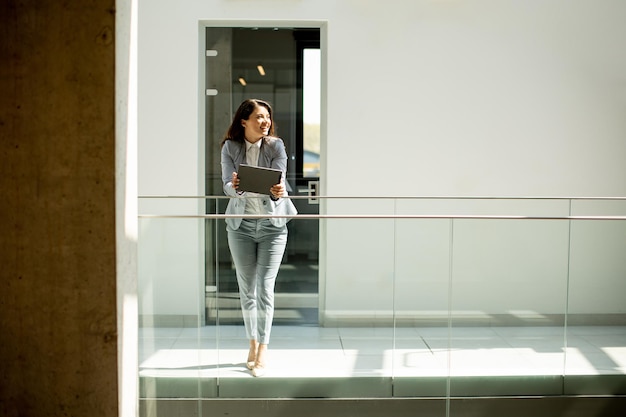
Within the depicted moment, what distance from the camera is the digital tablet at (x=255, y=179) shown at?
3600 mm

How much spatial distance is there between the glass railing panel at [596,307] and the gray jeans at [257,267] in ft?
4.70

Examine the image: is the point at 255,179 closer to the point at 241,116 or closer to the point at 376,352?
A: the point at 241,116

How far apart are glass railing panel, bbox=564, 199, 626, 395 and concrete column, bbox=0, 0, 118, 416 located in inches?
84.9

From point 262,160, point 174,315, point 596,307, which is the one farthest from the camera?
point 262,160

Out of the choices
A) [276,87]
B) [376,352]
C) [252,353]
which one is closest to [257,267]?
[252,353]

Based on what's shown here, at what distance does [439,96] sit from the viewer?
540 cm

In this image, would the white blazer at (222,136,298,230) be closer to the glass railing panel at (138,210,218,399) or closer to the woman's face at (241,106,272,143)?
the woman's face at (241,106,272,143)

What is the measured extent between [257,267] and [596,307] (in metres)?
1.68

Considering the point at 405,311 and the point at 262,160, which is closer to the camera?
the point at 405,311

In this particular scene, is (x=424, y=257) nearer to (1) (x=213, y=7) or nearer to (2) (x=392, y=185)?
(2) (x=392, y=185)

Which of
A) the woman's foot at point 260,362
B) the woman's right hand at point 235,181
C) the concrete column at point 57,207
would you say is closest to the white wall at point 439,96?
the woman's right hand at point 235,181

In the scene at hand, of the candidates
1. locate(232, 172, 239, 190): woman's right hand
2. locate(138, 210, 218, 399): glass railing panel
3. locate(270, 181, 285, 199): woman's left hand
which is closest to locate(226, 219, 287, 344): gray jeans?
locate(138, 210, 218, 399): glass railing panel

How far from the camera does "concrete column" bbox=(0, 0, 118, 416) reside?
90.1 inches

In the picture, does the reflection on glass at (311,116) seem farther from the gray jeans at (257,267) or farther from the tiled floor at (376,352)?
the tiled floor at (376,352)
